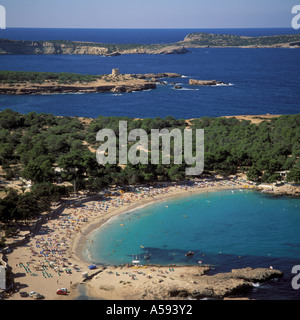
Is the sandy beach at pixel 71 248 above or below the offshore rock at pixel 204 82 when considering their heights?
below

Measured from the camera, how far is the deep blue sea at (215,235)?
28.9m

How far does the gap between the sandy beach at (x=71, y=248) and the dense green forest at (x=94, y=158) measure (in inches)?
84.3

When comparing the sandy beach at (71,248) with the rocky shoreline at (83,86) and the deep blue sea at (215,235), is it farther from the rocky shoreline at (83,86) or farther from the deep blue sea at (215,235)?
the rocky shoreline at (83,86)

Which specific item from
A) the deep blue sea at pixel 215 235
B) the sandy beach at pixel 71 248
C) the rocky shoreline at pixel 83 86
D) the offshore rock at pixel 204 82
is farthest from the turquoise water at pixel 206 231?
the offshore rock at pixel 204 82

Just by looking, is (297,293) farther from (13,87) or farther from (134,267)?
(13,87)

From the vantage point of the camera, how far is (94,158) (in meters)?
45.6

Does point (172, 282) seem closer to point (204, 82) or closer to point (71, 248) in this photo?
point (71, 248)

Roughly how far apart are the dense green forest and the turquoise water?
15.6 feet

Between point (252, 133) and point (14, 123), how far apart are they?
36.1 metres

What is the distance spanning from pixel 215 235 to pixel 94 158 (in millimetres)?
18383

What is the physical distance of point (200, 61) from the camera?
164m

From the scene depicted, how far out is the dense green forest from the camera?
125 ft

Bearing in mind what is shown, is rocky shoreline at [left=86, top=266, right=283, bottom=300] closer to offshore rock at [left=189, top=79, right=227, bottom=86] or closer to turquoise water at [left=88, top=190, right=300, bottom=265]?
turquoise water at [left=88, top=190, right=300, bottom=265]
